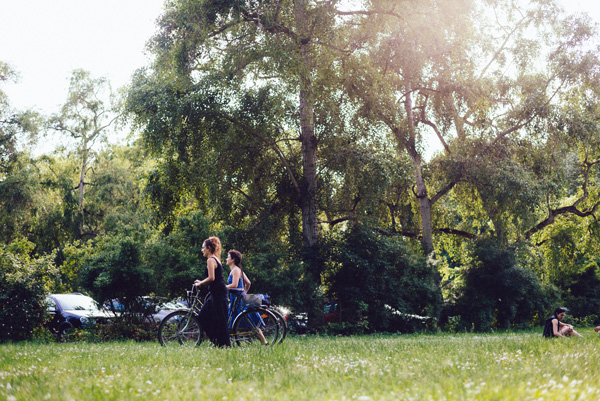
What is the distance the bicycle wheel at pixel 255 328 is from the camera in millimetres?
9219

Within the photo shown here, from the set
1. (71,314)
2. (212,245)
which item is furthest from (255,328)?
(71,314)

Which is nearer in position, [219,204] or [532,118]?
[219,204]

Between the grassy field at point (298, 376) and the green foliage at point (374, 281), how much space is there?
11.1 metres

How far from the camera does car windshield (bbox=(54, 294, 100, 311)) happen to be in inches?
627

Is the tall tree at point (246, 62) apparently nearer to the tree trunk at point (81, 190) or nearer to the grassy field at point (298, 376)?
the grassy field at point (298, 376)

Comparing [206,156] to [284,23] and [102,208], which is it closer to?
[284,23]

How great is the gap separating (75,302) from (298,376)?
13.4 metres

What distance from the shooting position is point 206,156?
18125mm

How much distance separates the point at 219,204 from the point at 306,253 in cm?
361

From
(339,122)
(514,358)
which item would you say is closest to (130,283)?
(339,122)

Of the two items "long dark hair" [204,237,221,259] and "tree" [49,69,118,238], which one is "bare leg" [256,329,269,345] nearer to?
"long dark hair" [204,237,221,259]

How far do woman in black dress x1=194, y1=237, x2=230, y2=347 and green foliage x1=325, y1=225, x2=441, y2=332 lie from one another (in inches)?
396

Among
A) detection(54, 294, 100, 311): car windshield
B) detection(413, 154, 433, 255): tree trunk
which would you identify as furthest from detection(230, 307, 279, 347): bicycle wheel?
detection(413, 154, 433, 255): tree trunk

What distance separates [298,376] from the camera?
552 cm
